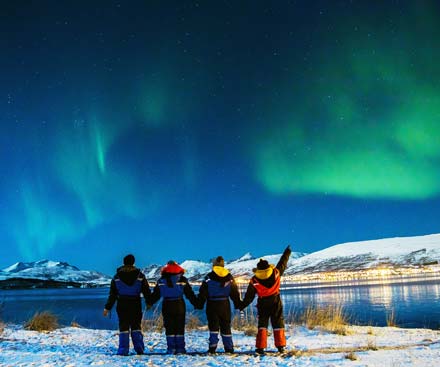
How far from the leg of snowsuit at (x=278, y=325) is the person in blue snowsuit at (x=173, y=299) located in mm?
2035

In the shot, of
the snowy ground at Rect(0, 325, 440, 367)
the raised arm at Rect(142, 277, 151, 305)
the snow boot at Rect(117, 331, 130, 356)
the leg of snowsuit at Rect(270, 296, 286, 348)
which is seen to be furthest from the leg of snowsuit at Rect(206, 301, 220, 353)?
the snow boot at Rect(117, 331, 130, 356)

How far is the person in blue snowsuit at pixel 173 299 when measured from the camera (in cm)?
1056

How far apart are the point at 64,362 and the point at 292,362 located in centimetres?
451

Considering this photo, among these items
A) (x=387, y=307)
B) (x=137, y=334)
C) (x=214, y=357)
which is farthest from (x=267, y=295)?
(x=387, y=307)

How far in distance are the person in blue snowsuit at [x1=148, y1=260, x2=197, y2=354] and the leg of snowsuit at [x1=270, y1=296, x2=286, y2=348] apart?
203 centimetres

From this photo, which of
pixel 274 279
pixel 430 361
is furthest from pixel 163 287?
pixel 430 361

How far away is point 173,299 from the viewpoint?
10.7 m

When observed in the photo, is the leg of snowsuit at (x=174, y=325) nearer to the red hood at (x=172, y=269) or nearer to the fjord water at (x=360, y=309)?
the red hood at (x=172, y=269)

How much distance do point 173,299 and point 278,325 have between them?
261 centimetres

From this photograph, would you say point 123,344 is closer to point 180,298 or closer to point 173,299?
point 173,299

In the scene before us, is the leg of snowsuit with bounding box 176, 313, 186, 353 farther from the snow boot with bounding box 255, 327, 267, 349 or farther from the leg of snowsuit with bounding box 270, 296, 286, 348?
the leg of snowsuit with bounding box 270, 296, 286, 348

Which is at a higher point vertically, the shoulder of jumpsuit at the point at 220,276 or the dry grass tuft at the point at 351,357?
the shoulder of jumpsuit at the point at 220,276

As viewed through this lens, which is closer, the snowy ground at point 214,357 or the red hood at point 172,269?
the snowy ground at point 214,357

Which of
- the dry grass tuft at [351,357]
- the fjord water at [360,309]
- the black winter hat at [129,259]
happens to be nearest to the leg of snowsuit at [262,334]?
the dry grass tuft at [351,357]
